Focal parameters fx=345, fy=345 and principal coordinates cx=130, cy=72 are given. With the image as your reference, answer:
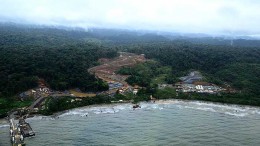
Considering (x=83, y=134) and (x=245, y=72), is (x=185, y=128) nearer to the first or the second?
(x=83, y=134)

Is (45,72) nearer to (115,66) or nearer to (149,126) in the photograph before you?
(115,66)

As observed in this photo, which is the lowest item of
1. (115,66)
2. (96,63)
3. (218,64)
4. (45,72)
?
(115,66)

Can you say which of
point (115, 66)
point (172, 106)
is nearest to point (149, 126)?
point (172, 106)

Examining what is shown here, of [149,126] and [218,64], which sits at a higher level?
[218,64]

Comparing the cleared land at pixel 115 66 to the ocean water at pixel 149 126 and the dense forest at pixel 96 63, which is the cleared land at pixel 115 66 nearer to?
the dense forest at pixel 96 63

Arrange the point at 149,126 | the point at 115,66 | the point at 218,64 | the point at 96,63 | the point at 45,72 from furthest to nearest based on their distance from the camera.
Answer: the point at 218,64 → the point at 96,63 → the point at 115,66 → the point at 45,72 → the point at 149,126

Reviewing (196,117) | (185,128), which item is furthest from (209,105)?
(185,128)

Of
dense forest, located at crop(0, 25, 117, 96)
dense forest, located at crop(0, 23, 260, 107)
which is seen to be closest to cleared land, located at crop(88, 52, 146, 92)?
dense forest, located at crop(0, 23, 260, 107)

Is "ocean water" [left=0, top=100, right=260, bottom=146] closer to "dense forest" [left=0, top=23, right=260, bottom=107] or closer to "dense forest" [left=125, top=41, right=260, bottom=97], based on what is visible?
"dense forest" [left=0, top=23, right=260, bottom=107]
